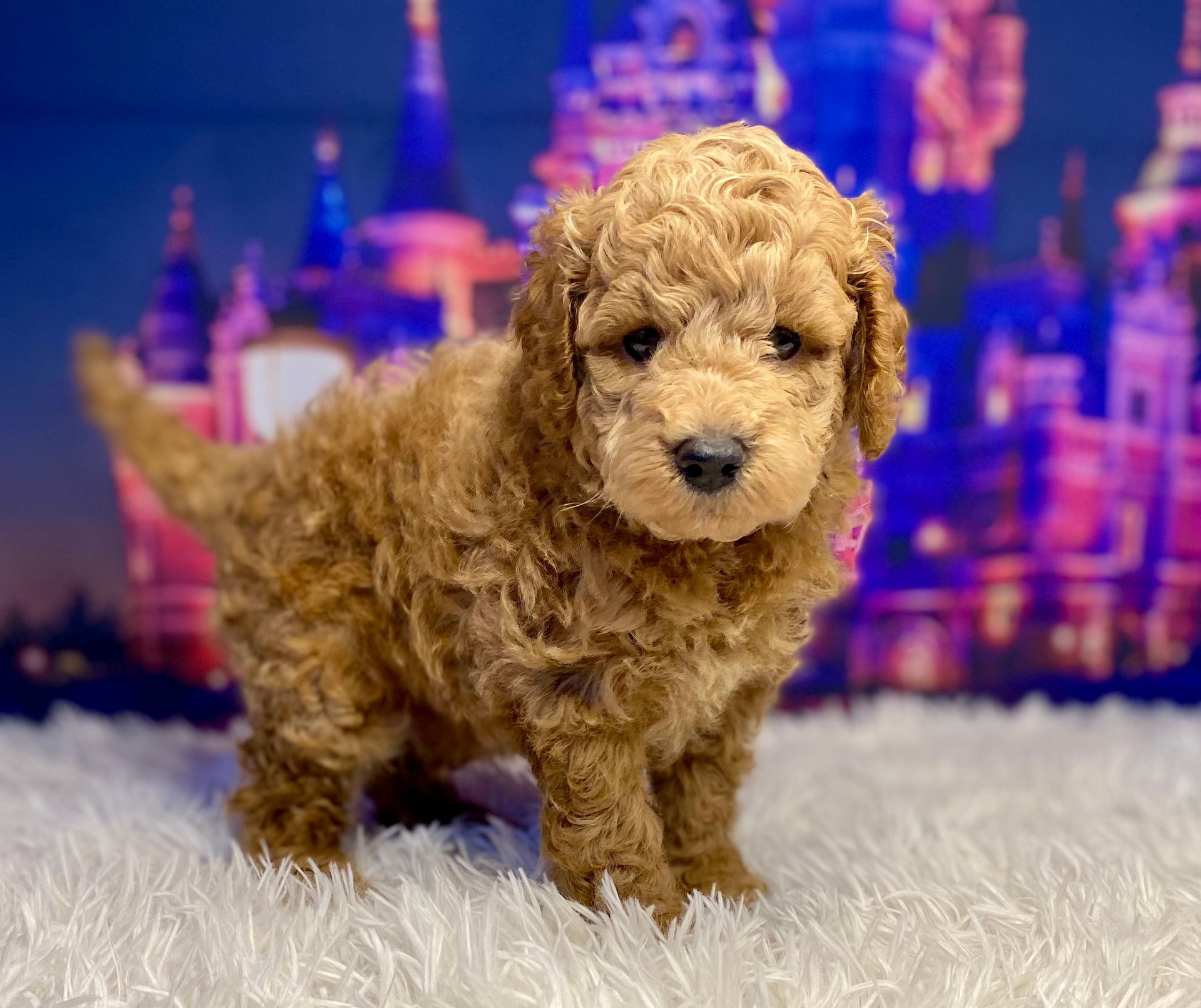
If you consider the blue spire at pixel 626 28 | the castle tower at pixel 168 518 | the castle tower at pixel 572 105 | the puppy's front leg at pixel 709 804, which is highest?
the blue spire at pixel 626 28

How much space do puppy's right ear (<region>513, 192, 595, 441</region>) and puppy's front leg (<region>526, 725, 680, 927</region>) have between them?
1.60 ft

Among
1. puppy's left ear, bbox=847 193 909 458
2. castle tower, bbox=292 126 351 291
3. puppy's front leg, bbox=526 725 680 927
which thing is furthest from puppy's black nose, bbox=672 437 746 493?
castle tower, bbox=292 126 351 291

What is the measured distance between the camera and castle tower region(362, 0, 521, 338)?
3.00 meters

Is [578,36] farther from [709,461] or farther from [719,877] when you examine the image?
[719,877]

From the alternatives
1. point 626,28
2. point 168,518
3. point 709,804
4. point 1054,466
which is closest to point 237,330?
point 168,518

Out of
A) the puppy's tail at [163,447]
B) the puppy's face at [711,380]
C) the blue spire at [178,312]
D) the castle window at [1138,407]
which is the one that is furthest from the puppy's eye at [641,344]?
the castle window at [1138,407]

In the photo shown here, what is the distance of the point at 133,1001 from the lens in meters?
1.49

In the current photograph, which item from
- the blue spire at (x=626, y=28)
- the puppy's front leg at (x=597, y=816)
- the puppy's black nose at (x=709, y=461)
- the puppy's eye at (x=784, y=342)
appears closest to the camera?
the puppy's black nose at (x=709, y=461)

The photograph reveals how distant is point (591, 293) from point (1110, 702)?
253 centimetres

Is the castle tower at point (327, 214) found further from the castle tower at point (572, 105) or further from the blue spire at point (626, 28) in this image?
the blue spire at point (626, 28)

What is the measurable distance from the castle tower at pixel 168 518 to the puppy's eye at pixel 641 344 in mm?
1824

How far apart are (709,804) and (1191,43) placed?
8.88 feet

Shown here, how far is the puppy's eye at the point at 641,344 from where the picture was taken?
1.51m

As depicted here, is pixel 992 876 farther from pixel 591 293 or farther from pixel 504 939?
pixel 591 293
